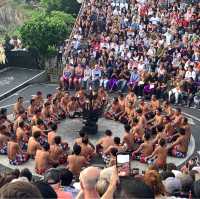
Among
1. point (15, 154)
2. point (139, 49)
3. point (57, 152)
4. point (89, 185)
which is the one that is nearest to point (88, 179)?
point (89, 185)

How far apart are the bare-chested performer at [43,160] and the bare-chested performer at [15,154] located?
40.4 inches

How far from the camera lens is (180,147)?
17.7 metres

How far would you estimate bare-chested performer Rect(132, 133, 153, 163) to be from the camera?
17.0 metres

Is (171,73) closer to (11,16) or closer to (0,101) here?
(0,101)

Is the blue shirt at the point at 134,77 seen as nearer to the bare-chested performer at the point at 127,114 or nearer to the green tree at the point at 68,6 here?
the bare-chested performer at the point at 127,114

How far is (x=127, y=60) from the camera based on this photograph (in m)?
27.3

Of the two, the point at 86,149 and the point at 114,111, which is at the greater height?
the point at 86,149

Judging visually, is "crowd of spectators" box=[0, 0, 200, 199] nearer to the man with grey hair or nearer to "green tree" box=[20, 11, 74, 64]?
the man with grey hair

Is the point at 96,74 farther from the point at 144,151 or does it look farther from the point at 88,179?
the point at 88,179

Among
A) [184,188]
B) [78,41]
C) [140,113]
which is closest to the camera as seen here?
[184,188]

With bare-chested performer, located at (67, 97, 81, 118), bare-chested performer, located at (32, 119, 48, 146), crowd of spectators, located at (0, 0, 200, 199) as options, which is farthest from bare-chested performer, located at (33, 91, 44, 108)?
bare-chested performer, located at (32, 119, 48, 146)

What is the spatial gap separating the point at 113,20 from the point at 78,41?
110 inches

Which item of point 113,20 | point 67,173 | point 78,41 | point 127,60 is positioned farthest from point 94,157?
point 113,20

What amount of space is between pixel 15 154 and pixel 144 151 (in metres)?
3.91
